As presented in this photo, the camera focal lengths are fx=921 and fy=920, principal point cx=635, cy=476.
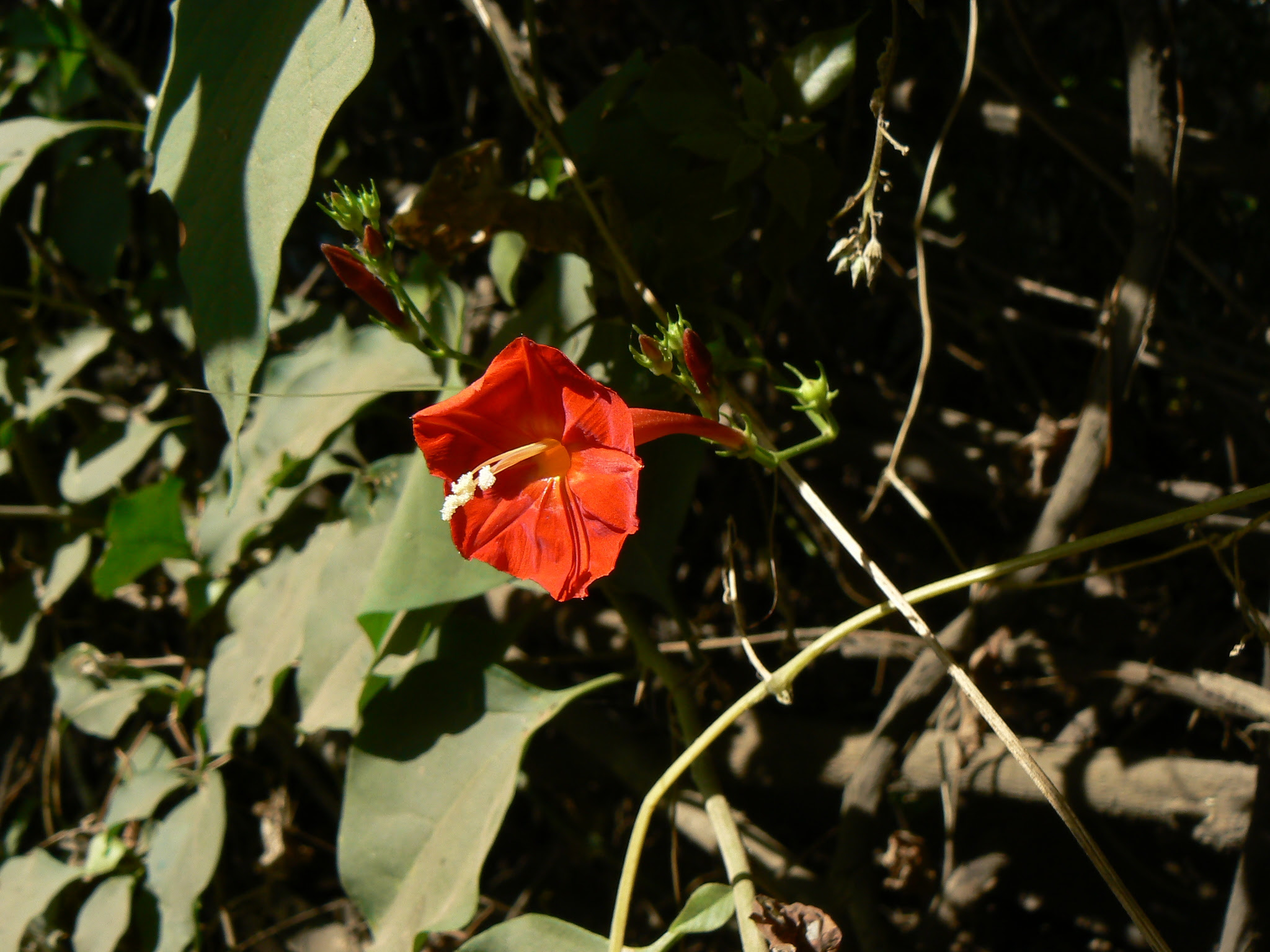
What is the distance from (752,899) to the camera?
789 millimetres

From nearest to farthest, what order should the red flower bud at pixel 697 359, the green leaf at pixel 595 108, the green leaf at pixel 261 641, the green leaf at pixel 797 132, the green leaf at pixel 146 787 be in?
1. the red flower bud at pixel 697 359
2. the green leaf at pixel 797 132
3. the green leaf at pixel 595 108
4. the green leaf at pixel 261 641
5. the green leaf at pixel 146 787

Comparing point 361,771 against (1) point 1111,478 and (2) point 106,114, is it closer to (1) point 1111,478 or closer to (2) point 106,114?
(1) point 1111,478

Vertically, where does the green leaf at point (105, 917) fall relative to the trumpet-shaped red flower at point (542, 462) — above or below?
below

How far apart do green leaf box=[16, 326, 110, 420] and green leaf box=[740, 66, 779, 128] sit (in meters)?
1.20

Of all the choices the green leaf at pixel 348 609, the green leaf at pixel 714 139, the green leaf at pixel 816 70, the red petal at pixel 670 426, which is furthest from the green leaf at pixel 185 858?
the green leaf at pixel 816 70

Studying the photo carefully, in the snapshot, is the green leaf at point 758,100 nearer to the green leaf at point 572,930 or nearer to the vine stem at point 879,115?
the vine stem at point 879,115

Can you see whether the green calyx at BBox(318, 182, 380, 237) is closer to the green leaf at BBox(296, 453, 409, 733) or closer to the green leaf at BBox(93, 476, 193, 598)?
the green leaf at BBox(296, 453, 409, 733)

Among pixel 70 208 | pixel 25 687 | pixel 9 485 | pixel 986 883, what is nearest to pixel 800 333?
pixel 986 883

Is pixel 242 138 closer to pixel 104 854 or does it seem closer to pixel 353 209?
pixel 353 209

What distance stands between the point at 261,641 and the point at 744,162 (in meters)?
0.86

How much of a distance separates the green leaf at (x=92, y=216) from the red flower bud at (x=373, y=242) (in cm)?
93

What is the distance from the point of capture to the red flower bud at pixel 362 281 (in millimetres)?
771

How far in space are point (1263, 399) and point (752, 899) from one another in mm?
812

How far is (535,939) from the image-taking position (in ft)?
2.70
